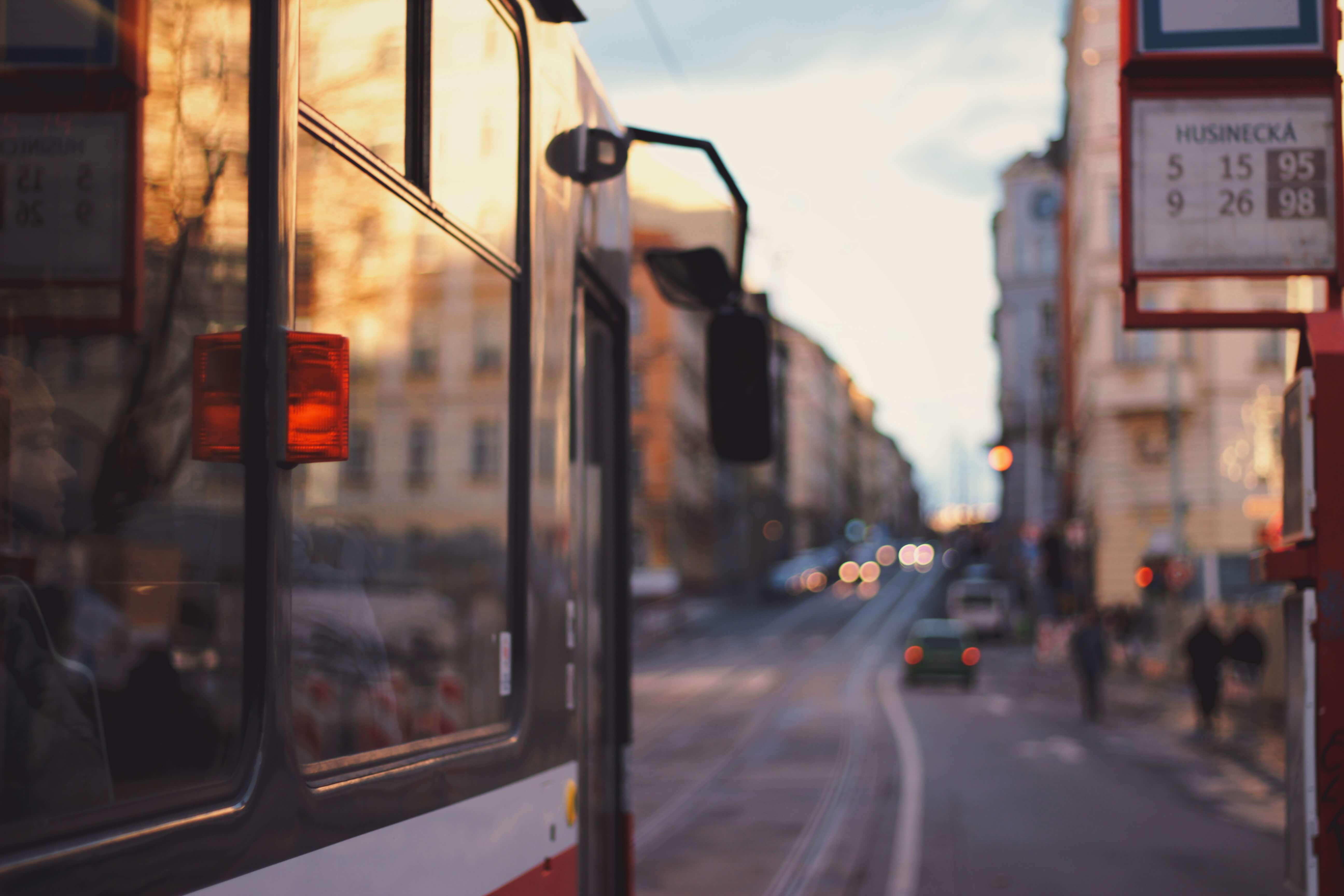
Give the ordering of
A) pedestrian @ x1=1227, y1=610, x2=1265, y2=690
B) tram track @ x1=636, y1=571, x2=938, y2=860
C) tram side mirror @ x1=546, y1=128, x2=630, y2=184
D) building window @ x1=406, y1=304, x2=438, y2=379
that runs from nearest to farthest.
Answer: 1. building window @ x1=406, y1=304, x2=438, y2=379
2. tram side mirror @ x1=546, y1=128, x2=630, y2=184
3. tram track @ x1=636, y1=571, x2=938, y2=860
4. pedestrian @ x1=1227, y1=610, x2=1265, y2=690

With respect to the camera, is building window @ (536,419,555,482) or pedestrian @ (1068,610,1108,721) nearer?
building window @ (536,419,555,482)

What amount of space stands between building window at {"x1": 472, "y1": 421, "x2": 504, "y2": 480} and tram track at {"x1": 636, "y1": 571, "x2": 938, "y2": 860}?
6.89 meters

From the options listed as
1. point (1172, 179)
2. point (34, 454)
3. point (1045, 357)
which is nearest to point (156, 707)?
point (34, 454)

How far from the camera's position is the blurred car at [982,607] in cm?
5244

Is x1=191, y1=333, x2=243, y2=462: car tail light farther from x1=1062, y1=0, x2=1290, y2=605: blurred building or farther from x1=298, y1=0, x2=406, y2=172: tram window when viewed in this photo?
x1=1062, y1=0, x2=1290, y2=605: blurred building

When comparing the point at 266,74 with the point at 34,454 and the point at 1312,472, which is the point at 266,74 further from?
the point at 1312,472

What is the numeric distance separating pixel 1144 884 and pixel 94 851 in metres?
8.74

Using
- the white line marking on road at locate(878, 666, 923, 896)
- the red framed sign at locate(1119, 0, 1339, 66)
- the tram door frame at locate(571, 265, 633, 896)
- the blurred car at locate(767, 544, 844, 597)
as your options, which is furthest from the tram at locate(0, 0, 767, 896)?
the blurred car at locate(767, 544, 844, 597)

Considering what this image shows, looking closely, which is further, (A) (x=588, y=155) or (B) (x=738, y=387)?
(B) (x=738, y=387)

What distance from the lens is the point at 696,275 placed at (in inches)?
175

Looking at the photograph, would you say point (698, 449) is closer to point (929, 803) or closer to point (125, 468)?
point (929, 803)

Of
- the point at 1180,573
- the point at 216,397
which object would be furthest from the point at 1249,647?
the point at 216,397

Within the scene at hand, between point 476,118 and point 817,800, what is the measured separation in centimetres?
1189

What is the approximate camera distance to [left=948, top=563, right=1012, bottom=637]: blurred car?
52438 mm
